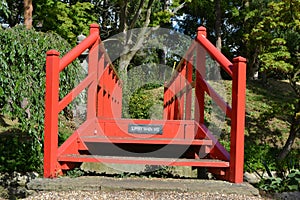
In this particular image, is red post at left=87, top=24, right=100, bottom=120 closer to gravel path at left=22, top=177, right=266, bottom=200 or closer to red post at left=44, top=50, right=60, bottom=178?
red post at left=44, top=50, right=60, bottom=178

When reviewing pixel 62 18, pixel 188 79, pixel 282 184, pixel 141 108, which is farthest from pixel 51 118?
pixel 62 18

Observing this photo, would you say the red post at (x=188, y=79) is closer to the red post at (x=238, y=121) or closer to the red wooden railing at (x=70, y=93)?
the red wooden railing at (x=70, y=93)

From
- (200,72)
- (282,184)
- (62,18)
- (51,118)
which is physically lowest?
(282,184)

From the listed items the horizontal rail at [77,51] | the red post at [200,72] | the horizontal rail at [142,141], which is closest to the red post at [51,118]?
the horizontal rail at [77,51]

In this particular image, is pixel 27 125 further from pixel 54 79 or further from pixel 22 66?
pixel 54 79

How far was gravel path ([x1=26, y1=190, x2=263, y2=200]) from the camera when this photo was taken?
2.50m

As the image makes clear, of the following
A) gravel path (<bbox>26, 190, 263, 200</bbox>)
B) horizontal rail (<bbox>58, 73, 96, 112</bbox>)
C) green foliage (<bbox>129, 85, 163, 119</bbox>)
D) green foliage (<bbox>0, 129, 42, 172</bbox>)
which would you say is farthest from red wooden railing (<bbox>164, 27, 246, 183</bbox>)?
green foliage (<bbox>129, 85, 163, 119</bbox>)

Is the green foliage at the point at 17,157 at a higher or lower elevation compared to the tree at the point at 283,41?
lower

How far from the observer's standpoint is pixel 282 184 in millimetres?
4172

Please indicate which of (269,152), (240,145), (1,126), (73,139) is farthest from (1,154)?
(269,152)

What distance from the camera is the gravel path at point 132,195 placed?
2.50 metres

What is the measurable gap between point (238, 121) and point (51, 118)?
1.39m

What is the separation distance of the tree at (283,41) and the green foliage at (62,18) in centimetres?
600

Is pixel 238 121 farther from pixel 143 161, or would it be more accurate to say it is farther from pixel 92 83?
pixel 92 83
